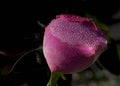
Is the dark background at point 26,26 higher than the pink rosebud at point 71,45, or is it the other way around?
the pink rosebud at point 71,45

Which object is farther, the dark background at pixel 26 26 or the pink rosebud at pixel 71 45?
the dark background at pixel 26 26

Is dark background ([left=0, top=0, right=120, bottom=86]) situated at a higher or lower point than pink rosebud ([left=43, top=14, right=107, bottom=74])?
lower

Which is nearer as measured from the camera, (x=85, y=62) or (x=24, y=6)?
(x=85, y=62)

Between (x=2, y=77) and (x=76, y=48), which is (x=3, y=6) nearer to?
(x=2, y=77)

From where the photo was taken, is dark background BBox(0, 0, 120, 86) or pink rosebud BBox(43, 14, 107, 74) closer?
pink rosebud BBox(43, 14, 107, 74)

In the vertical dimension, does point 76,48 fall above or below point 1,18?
above

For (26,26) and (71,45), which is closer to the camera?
(71,45)

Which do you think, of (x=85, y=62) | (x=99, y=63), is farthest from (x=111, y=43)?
(x=85, y=62)

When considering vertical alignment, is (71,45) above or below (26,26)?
above
